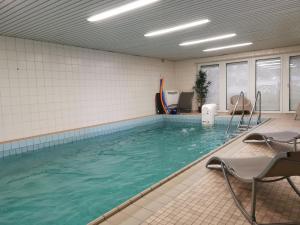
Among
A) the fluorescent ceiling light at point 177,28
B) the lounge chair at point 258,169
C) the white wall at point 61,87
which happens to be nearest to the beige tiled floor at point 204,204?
the lounge chair at point 258,169

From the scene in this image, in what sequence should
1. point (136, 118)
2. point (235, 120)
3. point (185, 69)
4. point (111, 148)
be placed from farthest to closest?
point (185, 69) → point (136, 118) → point (235, 120) → point (111, 148)

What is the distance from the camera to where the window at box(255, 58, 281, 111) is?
878 cm

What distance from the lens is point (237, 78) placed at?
9.63m

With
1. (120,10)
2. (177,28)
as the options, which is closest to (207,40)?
(177,28)

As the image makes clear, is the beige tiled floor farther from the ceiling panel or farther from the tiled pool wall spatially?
the tiled pool wall

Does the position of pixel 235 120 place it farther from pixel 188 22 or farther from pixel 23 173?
pixel 23 173

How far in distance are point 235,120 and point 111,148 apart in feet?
16.1

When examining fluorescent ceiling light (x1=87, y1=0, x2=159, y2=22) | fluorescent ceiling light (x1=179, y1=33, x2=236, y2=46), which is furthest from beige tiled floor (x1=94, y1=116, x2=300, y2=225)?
fluorescent ceiling light (x1=179, y1=33, x2=236, y2=46)

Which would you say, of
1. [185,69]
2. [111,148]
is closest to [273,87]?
[185,69]

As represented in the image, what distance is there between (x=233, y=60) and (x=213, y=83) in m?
1.36

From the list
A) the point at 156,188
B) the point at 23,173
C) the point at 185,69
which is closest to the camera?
the point at 156,188

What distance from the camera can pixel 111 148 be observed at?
536 cm

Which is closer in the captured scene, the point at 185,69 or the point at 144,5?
the point at 144,5

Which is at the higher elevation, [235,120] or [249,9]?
[249,9]
